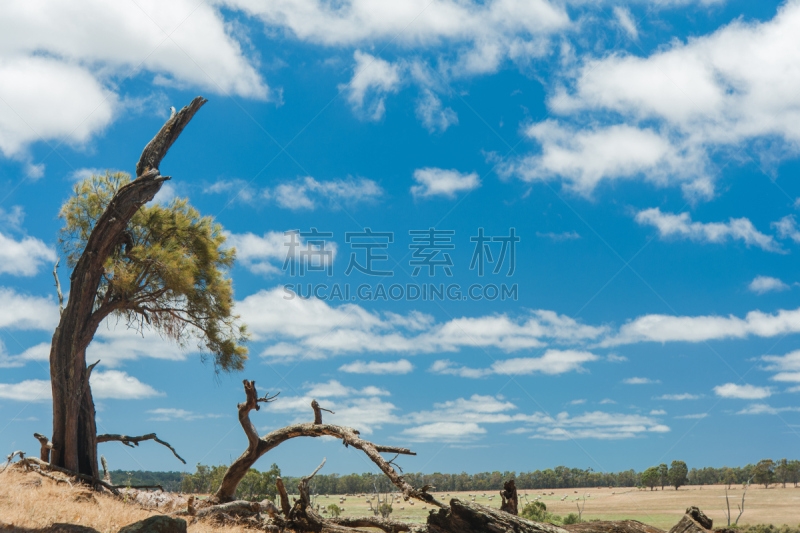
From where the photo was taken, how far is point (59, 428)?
14727mm

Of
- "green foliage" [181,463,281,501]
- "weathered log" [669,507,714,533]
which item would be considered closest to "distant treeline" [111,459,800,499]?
"green foliage" [181,463,281,501]

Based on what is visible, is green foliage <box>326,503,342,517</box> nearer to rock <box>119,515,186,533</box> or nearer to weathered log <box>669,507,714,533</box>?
rock <box>119,515,186,533</box>

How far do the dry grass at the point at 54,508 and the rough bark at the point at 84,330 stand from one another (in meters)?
1.42

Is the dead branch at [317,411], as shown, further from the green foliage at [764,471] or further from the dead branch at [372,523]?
the green foliage at [764,471]

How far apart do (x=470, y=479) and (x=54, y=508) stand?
62870 mm

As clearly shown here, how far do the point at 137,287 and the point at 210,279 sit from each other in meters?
2.50

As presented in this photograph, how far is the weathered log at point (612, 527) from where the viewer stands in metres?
8.49

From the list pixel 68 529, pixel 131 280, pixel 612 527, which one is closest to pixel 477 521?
pixel 612 527

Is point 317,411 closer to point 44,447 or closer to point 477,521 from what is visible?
point 477,521

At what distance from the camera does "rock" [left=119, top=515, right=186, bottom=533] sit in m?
7.07

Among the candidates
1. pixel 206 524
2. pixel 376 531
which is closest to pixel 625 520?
pixel 376 531

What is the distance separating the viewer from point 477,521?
7.87 meters

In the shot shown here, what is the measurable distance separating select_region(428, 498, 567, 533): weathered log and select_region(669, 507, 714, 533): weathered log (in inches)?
72.2

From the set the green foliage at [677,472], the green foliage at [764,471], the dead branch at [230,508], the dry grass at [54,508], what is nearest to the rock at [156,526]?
the dry grass at [54,508]
